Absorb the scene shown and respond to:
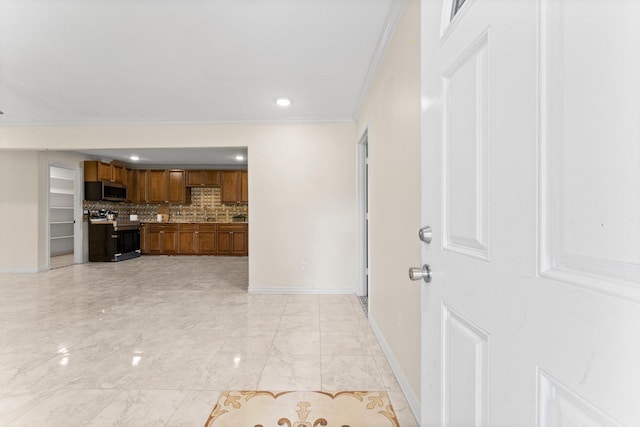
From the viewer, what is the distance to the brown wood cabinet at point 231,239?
7.91m

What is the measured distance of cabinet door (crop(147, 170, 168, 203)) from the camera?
806cm

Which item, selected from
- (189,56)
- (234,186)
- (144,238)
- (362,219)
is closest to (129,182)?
(144,238)

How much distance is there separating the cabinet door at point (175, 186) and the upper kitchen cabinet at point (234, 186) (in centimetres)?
104

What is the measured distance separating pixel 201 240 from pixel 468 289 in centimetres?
799

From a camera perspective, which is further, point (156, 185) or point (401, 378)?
point (156, 185)

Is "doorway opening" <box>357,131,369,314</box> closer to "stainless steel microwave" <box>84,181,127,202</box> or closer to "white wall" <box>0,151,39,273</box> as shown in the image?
"white wall" <box>0,151,39,273</box>

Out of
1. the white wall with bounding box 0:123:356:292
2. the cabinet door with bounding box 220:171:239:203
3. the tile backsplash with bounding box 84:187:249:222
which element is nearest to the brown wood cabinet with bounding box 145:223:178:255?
the tile backsplash with bounding box 84:187:249:222

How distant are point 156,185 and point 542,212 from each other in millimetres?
8883

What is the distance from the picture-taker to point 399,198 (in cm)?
204

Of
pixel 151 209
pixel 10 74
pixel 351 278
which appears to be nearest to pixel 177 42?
pixel 10 74

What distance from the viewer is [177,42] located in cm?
244

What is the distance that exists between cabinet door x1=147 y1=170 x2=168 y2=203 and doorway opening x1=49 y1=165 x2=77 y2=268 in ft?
5.79

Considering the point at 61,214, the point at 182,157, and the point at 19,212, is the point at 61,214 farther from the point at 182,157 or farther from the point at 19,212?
the point at 182,157

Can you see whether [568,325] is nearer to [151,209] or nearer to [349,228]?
[349,228]
